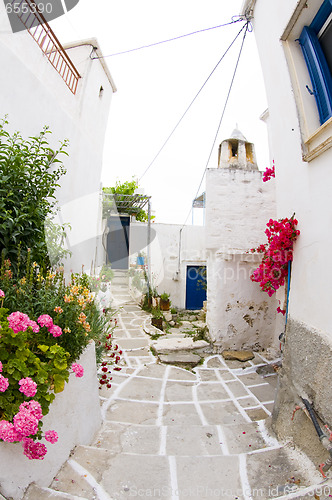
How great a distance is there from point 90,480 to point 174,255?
37.4 ft

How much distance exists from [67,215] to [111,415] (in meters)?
3.65

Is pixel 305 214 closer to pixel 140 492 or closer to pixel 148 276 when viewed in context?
pixel 140 492

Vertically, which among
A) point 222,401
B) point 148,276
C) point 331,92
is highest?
point 331,92

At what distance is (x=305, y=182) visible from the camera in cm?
274

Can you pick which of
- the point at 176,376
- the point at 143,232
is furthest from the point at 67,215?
the point at 143,232

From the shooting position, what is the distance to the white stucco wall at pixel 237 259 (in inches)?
252

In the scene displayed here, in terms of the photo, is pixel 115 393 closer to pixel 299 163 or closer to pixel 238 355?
pixel 238 355

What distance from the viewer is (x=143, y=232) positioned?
580 inches

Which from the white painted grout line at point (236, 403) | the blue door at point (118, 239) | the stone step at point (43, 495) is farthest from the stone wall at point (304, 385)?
the blue door at point (118, 239)

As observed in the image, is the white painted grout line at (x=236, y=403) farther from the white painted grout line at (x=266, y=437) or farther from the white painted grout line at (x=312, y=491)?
the white painted grout line at (x=312, y=491)

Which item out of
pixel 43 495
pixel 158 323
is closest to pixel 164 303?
pixel 158 323

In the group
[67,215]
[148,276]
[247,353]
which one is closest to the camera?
[67,215]

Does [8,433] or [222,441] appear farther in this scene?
[222,441]

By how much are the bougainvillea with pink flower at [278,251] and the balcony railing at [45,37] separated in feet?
14.8
